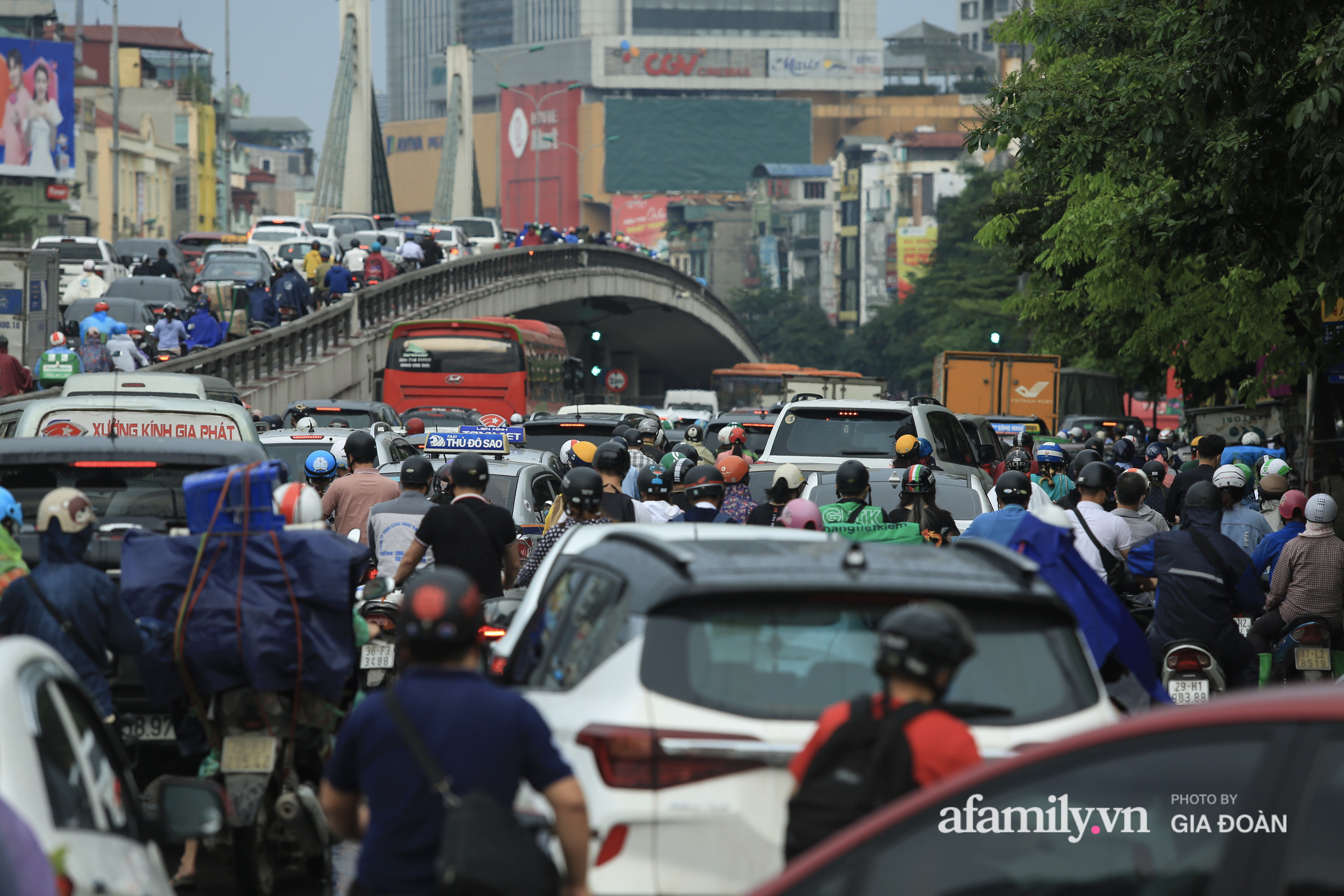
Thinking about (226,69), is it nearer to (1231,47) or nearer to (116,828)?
(1231,47)

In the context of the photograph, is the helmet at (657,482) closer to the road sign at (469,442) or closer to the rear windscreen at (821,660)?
the road sign at (469,442)

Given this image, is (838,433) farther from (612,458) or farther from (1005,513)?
(1005,513)

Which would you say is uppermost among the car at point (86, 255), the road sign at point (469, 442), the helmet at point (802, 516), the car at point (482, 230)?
the car at point (482, 230)

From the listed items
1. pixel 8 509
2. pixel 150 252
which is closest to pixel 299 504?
pixel 8 509

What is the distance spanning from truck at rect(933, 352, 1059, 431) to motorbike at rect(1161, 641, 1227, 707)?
3146 centimetres

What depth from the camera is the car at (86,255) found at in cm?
4419

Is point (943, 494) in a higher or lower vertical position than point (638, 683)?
lower

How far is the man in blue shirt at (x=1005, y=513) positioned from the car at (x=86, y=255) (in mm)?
36902

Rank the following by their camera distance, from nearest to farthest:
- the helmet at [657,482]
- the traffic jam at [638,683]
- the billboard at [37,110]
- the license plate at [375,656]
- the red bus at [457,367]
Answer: the traffic jam at [638,683] → the license plate at [375,656] → the helmet at [657,482] → the red bus at [457,367] → the billboard at [37,110]

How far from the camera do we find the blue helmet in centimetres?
686

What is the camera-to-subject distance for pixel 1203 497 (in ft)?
31.7

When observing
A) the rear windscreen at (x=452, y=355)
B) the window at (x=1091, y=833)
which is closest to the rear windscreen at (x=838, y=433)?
the window at (x=1091, y=833)

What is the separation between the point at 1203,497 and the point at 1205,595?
1.99 ft

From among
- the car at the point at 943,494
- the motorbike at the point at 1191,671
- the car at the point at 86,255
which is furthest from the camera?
the car at the point at 86,255
